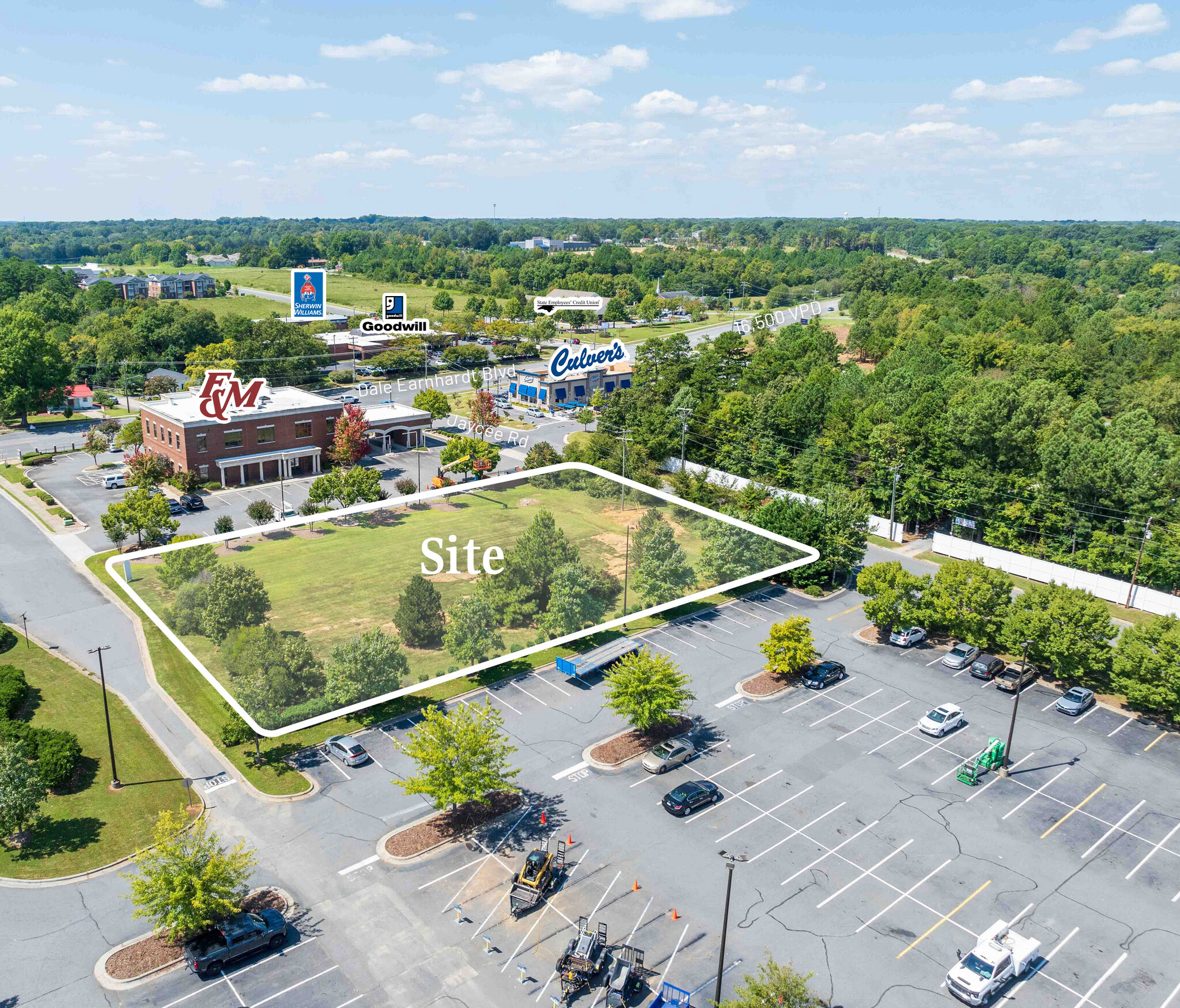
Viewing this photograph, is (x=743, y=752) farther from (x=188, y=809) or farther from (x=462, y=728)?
(x=188, y=809)

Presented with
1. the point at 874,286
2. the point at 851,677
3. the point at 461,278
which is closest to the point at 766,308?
the point at 874,286

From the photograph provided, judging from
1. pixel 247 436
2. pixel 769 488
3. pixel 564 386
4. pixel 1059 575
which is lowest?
pixel 1059 575

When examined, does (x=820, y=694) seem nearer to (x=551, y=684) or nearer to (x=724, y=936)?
(x=551, y=684)

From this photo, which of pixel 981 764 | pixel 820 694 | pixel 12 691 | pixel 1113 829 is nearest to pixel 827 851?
pixel 981 764

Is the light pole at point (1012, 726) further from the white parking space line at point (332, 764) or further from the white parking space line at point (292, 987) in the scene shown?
the white parking space line at point (332, 764)

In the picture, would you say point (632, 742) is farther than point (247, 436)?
No

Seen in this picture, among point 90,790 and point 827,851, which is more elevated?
point 90,790
